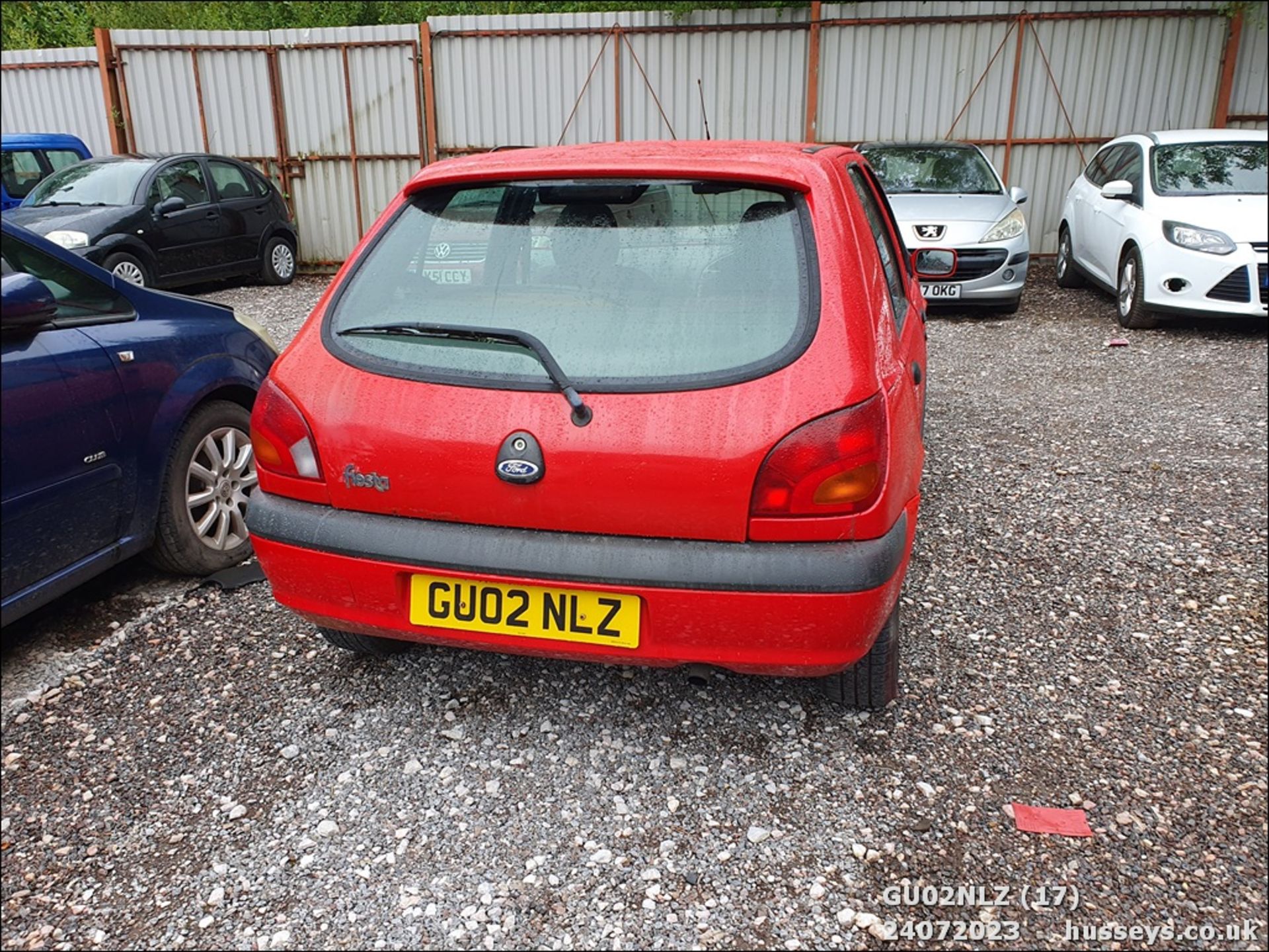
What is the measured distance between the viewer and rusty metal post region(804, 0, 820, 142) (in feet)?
38.0

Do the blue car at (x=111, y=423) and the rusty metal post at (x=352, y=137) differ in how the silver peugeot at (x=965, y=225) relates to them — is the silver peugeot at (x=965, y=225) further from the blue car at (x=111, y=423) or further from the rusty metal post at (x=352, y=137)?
the rusty metal post at (x=352, y=137)

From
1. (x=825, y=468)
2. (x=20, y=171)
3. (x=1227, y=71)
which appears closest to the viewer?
(x=825, y=468)

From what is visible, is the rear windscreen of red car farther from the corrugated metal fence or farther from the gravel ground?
the corrugated metal fence

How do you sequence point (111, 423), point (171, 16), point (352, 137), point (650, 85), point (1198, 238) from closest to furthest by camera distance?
1. point (111, 423)
2. point (1198, 238)
3. point (650, 85)
4. point (352, 137)
5. point (171, 16)

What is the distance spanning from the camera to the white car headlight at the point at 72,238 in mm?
8977

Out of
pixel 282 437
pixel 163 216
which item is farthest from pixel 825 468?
pixel 163 216

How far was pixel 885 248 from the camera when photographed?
3.43m

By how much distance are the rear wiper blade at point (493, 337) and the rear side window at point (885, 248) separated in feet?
3.49

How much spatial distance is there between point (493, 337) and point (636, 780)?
1.20 metres

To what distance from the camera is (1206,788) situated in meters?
2.50

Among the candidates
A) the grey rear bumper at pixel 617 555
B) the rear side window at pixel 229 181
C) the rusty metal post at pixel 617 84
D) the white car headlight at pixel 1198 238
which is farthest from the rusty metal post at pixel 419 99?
the grey rear bumper at pixel 617 555

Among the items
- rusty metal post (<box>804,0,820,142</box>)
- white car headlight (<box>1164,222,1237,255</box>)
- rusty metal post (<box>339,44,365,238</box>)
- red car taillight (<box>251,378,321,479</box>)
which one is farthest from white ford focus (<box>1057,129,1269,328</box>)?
rusty metal post (<box>339,44,365,238</box>)

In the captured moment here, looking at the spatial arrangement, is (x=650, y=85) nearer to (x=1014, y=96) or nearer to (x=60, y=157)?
(x=1014, y=96)

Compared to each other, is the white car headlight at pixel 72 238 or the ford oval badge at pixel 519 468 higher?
the ford oval badge at pixel 519 468
